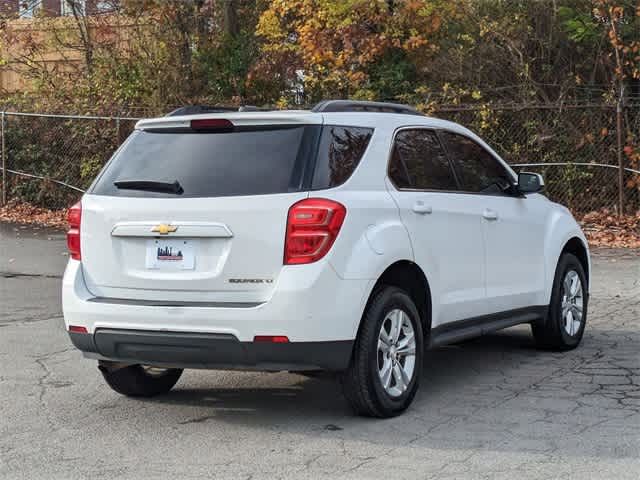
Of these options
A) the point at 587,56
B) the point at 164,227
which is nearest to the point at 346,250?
the point at 164,227

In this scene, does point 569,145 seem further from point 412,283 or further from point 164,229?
point 164,229

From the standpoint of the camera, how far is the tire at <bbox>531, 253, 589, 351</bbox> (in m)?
8.99

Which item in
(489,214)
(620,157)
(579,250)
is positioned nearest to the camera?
(489,214)

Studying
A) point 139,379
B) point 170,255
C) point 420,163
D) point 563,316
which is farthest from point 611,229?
point 170,255

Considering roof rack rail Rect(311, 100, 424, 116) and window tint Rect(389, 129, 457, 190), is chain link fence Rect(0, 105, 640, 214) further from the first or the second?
roof rack rail Rect(311, 100, 424, 116)

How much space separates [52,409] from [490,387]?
9.07ft

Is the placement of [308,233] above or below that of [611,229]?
above

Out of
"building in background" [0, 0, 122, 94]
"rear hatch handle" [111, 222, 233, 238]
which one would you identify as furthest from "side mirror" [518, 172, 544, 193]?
"building in background" [0, 0, 122, 94]

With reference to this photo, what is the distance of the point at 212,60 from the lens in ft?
74.6

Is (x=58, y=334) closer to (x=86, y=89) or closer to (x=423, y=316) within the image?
(x=423, y=316)

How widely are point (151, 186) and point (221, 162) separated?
430 millimetres

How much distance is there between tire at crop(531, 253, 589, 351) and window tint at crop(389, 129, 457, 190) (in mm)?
1629

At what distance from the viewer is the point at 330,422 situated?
6809mm

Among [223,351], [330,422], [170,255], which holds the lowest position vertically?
[330,422]
